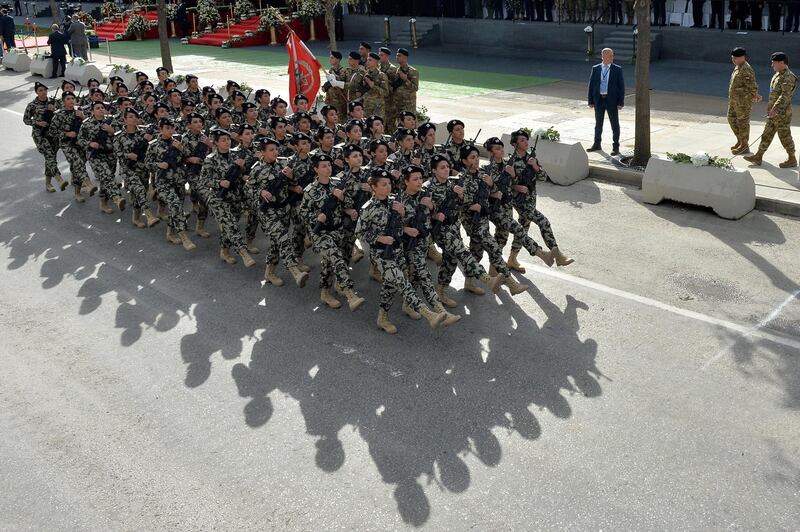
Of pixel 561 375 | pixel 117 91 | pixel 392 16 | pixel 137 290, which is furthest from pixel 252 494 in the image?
pixel 392 16

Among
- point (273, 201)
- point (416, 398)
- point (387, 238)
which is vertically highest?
point (273, 201)

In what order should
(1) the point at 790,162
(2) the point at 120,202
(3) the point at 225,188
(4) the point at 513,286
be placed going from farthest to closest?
(1) the point at 790,162 < (2) the point at 120,202 < (3) the point at 225,188 < (4) the point at 513,286

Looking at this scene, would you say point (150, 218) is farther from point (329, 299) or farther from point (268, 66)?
point (268, 66)

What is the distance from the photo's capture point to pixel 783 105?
12.6 meters

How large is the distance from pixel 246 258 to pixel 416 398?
4004 millimetres

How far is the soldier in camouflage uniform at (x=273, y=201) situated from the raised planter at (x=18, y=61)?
23439mm

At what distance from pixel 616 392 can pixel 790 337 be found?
79.7 inches

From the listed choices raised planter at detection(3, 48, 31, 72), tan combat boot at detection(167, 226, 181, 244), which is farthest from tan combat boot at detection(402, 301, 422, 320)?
raised planter at detection(3, 48, 31, 72)

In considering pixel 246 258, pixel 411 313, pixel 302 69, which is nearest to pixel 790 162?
pixel 411 313

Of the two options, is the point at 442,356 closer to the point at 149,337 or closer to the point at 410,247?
the point at 410,247

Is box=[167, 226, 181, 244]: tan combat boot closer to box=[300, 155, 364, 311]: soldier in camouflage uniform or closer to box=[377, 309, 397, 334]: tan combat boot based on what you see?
box=[300, 155, 364, 311]: soldier in camouflage uniform

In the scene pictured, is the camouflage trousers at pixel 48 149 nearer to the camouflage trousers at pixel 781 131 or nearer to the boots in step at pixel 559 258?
the boots in step at pixel 559 258

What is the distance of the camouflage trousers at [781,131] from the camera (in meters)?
12.8

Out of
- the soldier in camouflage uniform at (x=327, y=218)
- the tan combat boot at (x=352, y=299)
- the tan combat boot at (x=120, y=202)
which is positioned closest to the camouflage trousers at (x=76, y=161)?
the tan combat boot at (x=120, y=202)
